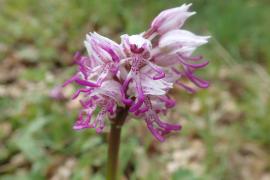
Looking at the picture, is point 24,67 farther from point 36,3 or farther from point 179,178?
point 179,178

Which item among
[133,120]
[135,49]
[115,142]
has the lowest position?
[115,142]

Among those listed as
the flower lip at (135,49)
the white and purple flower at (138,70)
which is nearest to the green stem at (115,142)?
the white and purple flower at (138,70)

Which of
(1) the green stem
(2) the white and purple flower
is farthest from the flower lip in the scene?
(1) the green stem

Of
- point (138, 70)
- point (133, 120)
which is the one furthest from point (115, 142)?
point (133, 120)

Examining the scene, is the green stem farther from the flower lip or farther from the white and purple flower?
the flower lip

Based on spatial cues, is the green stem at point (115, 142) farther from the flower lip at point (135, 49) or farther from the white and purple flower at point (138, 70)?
the flower lip at point (135, 49)

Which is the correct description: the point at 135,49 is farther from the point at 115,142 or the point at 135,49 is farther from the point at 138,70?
the point at 115,142
